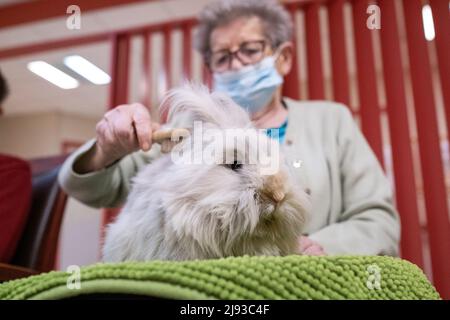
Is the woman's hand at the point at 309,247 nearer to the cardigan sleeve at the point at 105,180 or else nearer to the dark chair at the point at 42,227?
the cardigan sleeve at the point at 105,180

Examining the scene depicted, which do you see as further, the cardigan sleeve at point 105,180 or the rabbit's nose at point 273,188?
the cardigan sleeve at point 105,180

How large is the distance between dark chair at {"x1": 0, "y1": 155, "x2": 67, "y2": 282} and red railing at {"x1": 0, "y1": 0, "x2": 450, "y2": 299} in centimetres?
29

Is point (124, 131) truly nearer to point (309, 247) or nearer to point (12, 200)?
point (309, 247)

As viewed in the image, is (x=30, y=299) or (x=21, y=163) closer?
(x=30, y=299)

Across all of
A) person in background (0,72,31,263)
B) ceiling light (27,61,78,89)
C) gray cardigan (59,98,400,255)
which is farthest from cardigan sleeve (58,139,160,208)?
person in background (0,72,31,263)

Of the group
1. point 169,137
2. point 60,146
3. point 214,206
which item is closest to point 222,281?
point 214,206

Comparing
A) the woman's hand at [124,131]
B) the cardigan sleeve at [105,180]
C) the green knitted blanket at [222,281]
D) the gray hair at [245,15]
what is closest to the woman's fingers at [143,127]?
the woman's hand at [124,131]

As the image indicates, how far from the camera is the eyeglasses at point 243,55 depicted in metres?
0.95

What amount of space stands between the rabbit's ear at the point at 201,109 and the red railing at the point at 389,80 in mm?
209
